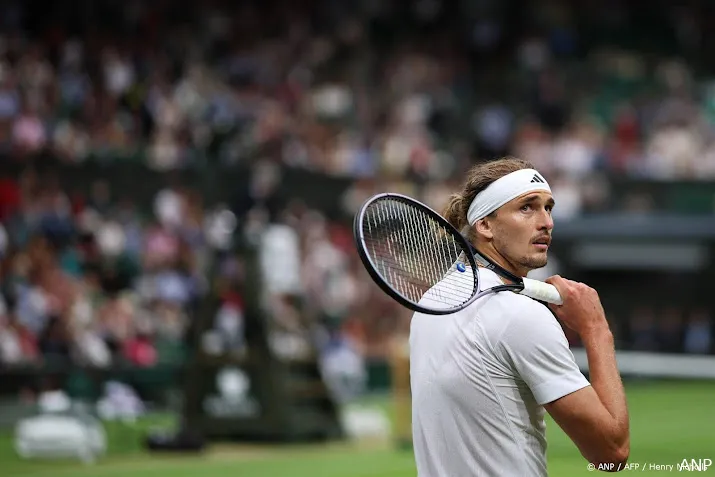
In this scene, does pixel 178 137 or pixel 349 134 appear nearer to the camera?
pixel 178 137

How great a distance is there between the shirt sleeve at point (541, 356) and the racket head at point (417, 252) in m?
0.22

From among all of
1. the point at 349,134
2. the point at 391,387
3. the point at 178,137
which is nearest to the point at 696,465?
the point at 391,387

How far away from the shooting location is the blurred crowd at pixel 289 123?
1614cm

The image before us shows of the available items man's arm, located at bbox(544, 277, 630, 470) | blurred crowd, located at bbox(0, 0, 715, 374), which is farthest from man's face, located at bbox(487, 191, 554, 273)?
blurred crowd, located at bbox(0, 0, 715, 374)

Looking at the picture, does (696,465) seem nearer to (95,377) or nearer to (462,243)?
(462,243)

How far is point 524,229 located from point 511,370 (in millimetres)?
439

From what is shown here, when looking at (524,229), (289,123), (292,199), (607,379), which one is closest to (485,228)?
(524,229)

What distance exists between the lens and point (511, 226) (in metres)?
3.81

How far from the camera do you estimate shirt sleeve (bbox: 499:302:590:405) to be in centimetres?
350

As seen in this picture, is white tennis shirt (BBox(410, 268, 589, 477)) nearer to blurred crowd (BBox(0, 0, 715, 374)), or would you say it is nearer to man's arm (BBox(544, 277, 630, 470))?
man's arm (BBox(544, 277, 630, 470))

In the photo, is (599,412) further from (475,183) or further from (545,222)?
(475,183)

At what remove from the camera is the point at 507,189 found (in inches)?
150

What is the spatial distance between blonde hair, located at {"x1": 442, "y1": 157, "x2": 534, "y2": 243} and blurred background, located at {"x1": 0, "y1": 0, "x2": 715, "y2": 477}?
4491 millimetres

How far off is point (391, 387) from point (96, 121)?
5.56 meters
